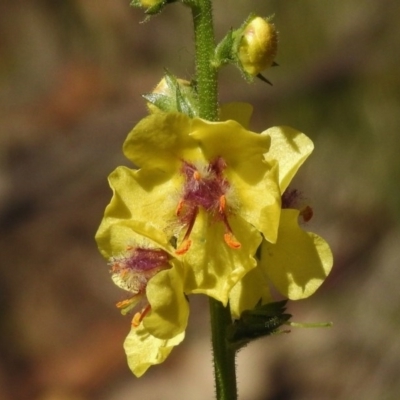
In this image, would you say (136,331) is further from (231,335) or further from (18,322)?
(18,322)

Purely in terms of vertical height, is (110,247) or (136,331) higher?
(110,247)

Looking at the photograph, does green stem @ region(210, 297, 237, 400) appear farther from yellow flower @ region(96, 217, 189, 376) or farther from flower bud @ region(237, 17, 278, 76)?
flower bud @ region(237, 17, 278, 76)

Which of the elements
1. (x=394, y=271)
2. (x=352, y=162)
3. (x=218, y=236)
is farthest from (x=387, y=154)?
(x=218, y=236)

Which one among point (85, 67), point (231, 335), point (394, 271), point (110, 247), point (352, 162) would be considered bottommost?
point (394, 271)

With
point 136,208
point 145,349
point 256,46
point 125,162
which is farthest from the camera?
point 125,162

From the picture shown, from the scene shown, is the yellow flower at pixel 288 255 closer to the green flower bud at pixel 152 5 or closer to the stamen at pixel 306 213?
the stamen at pixel 306 213

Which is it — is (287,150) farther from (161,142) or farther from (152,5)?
(152,5)

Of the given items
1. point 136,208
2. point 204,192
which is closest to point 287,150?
point 204,192
